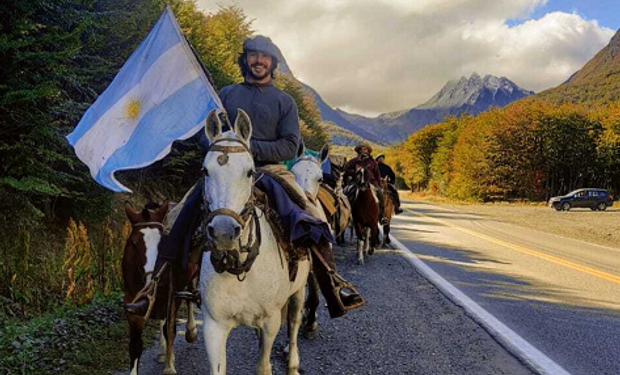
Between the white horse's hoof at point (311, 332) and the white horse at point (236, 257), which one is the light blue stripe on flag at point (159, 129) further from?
the white horse's hoof at point (311, 332)

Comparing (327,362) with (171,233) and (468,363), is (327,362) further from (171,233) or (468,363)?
(171,233)

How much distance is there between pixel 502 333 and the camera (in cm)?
573

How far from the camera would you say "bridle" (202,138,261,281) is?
2.88m

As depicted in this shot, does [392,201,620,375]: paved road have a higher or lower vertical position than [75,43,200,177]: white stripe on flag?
lower

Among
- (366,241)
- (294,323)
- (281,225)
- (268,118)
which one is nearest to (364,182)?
(366,241)

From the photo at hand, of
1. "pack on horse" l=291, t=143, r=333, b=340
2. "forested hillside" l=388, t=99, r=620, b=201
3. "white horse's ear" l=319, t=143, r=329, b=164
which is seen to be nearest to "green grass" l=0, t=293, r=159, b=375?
"pack on horse" l=291, t=143, r=333, b=340

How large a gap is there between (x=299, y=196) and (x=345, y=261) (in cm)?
750

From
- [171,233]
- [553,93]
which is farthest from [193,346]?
[553,93]

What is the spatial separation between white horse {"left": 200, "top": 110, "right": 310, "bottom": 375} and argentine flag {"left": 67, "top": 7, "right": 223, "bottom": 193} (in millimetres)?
1894

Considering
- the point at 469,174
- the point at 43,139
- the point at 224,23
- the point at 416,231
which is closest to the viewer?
the point at 43,139

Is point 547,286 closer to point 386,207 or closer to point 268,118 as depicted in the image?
point 386,207

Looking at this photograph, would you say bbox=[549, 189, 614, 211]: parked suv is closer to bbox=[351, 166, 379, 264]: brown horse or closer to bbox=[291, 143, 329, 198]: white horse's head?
bbox=[351, 166, 379, 264]: brown horse

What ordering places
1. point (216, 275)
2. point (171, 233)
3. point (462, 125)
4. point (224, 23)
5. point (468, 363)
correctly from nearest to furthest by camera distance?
1. point (216, 275)
2. point (171, 233)
3. point (468, 363)
4. point (224, 23)
5. point (462, 125)

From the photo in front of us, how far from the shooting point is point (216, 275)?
3.38 meters
